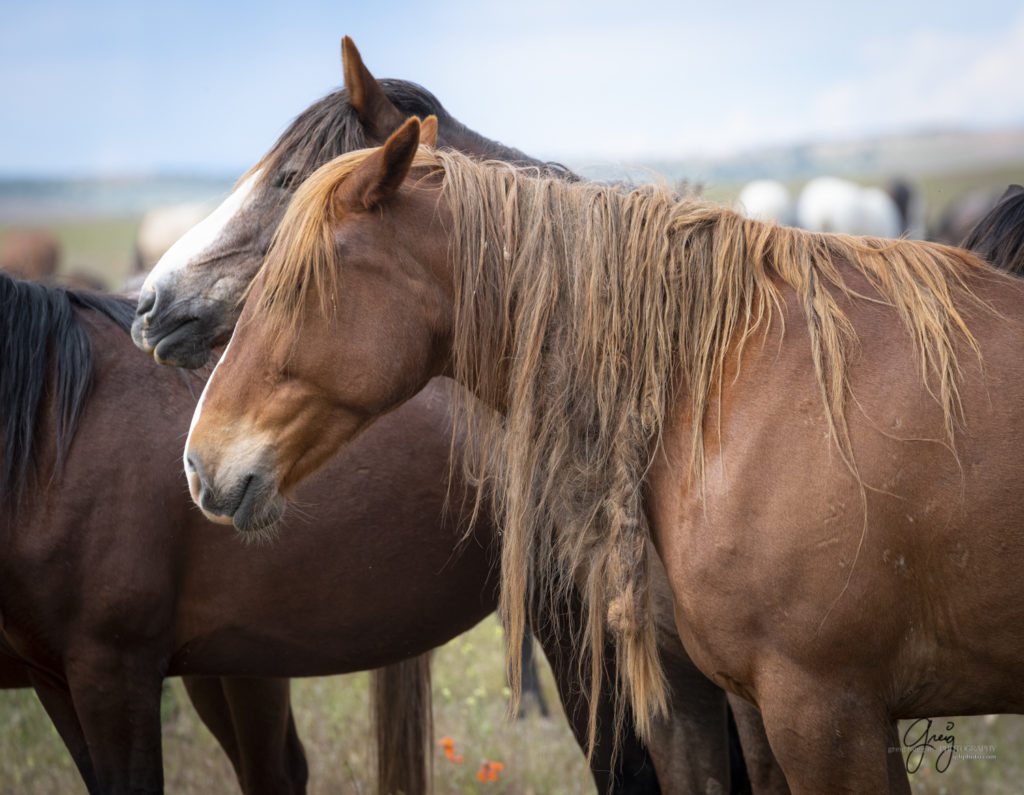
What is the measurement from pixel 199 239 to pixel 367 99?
647mm

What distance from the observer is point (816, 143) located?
54.3 meters

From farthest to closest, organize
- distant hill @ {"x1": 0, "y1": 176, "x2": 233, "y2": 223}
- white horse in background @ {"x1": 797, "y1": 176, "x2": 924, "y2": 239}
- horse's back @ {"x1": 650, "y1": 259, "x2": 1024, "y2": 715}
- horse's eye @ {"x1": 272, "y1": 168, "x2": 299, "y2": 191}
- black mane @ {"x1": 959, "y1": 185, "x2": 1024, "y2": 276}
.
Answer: distant hill @ {"x1": 0, "y1": 176, "x2": 233, "y2": 223}
white horse in background @ {"x1": 797, "y1": 176, "x2": 924, "y2": 239}
horse's eye @ {"x1": 272, "y1": 168, "x2": 299, "y2": 191}
black mane @ {"x1": 959, "y1": 185, "x2": 1024, "y2": 276}
horse's back @ {"x1": 650, "y1": 259, "x2": 1024, "y2": 715}

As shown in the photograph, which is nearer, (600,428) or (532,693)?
(600,428)

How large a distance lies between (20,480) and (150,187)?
63.2 m

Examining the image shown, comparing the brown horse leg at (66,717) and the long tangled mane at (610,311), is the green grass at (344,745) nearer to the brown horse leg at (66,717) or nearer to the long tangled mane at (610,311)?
the brown horse leg at (66,717)

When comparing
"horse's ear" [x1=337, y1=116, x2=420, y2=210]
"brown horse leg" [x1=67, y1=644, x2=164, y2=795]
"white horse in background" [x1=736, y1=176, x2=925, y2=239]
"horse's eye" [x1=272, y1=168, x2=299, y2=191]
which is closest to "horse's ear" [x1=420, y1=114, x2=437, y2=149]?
"horse's ear" [x1=337, y1=116, x2=420, y2=210]

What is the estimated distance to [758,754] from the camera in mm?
2484

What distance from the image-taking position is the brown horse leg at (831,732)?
1.77 metres

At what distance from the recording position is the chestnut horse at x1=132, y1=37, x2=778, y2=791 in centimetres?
Answer: 232

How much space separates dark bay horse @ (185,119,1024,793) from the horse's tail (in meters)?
1.61

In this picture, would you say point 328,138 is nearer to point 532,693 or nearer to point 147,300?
point 147,300

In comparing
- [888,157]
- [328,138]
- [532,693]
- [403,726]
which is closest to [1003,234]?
[328,138]

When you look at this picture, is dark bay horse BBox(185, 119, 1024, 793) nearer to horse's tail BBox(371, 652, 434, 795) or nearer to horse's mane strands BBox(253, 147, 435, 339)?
horse's mane strands BBox(253, 147, 435, 339)

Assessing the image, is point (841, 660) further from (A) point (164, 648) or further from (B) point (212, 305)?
(A) point (164, 648)
